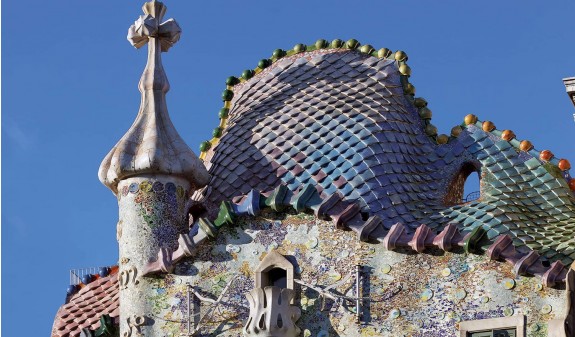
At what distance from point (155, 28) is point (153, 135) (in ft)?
4.77

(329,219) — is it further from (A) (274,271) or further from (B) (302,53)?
(B) (302,53)

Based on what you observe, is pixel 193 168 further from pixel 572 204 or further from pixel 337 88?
pixel 572 204

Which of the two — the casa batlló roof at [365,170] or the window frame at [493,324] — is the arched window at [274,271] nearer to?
the casa batlló roof at [365,170]

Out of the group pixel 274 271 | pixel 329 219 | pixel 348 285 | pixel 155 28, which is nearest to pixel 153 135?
pixel 155 28

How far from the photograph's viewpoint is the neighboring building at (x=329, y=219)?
80.9 feet

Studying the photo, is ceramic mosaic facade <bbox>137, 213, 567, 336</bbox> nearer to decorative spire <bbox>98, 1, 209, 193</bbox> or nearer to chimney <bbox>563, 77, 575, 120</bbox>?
decorative spire <bbox>98, 1, 209, 193</bbox>

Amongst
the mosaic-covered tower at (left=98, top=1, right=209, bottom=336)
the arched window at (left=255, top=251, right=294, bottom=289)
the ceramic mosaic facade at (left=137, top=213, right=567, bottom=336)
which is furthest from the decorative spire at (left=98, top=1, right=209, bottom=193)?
the arched window at (left=255, top=251, right=294, bottom=289)

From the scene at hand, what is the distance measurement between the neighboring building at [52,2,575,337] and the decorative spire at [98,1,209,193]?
20 millimetres

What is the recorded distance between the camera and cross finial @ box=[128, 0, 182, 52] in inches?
1069

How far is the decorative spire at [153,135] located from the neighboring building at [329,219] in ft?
0.07

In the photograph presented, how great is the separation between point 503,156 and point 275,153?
2.59m

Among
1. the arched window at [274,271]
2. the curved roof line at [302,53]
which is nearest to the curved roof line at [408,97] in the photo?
the curved roof line at [302,53]

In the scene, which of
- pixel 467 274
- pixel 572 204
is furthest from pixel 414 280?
pixel 572 204

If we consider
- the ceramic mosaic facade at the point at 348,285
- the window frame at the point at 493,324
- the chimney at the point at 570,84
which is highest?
the chimney at the point at 570,84
